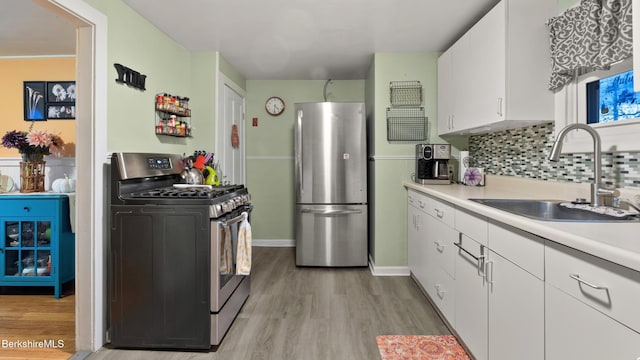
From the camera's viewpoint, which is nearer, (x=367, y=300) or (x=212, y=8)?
(x=212, y=8)

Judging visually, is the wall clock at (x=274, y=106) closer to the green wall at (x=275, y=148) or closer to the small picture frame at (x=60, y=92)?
the green wall at (x=275, y=148)

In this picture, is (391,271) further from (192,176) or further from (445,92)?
(192,176)

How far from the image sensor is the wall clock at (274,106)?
15.4ft

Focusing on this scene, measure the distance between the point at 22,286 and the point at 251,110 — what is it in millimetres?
3028

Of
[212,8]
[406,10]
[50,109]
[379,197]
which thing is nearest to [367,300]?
[379,197]

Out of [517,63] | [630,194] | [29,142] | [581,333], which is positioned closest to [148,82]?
[29,142]

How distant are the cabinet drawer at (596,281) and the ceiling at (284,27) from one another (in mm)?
1978

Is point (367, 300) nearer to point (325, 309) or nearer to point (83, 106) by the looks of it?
point (325, 309)

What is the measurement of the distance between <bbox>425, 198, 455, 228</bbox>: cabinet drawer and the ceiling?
55.5 inches

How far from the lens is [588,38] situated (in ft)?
5.63

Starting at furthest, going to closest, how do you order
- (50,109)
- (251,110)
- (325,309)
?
(251,110) < (50,109) < (325,309)

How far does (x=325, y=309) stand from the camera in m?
2.71

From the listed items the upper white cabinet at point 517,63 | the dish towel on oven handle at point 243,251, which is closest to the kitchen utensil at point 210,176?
the dish towel on oven handle at point 243,251

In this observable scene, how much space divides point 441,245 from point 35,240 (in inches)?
127
